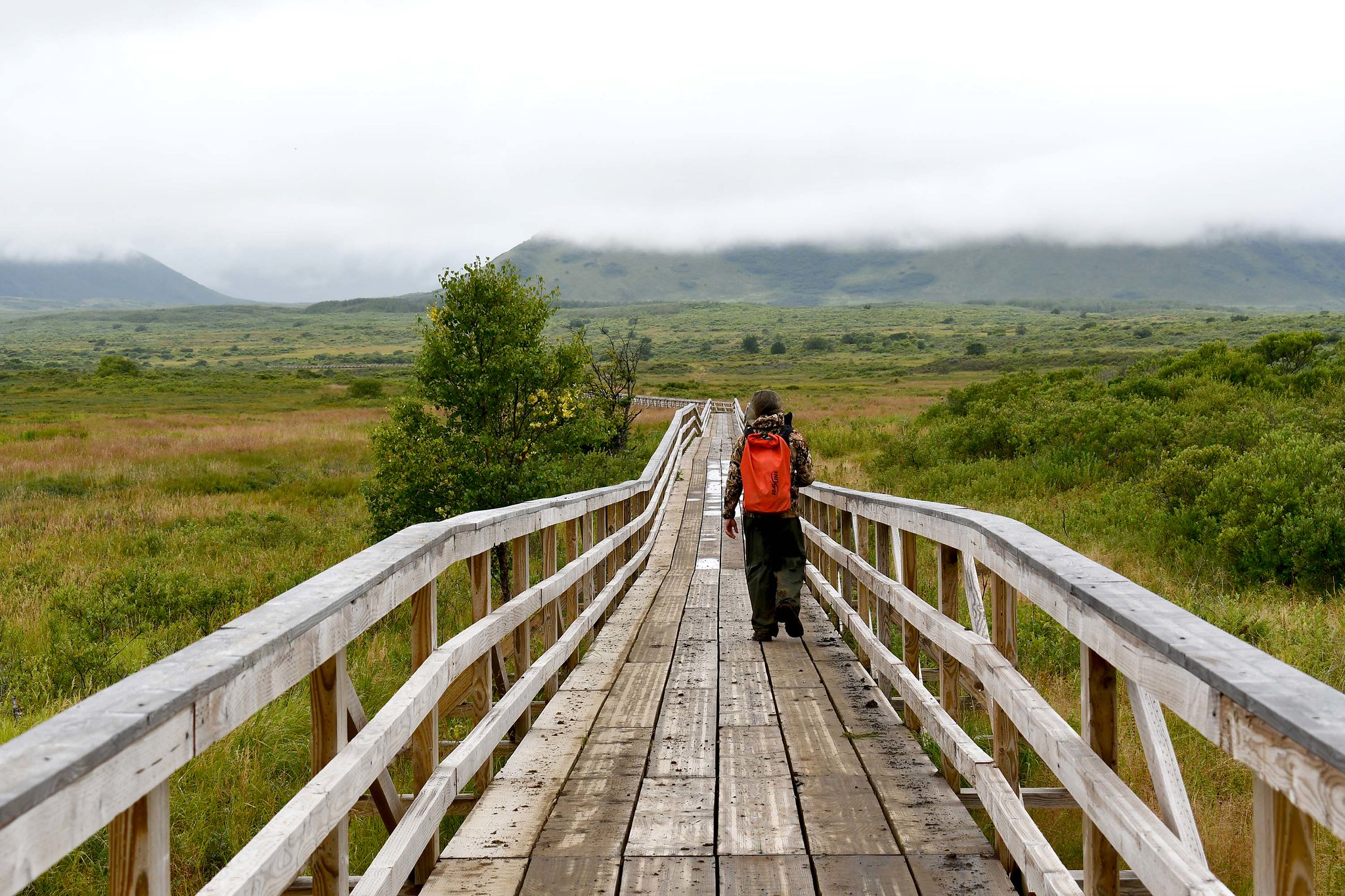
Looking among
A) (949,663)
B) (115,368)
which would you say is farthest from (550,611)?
(115,368)

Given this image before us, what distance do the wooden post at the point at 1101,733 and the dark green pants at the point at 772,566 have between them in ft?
14.5

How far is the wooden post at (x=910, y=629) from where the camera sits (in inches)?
194

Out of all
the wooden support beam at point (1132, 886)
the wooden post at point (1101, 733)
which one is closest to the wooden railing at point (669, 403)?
the wooden support beam at point (1132, 886)

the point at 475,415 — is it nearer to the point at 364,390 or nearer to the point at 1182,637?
the point at 1182,637

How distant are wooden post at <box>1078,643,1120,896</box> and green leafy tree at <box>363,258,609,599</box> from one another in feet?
36.7

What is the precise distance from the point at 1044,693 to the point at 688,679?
222 centimetres

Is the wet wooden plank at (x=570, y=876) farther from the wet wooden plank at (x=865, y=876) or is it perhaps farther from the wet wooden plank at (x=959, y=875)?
the wet wooden plank at (x=959, y=875)

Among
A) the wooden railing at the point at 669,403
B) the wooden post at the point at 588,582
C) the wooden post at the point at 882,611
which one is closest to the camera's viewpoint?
the wooden post at the point at 882,611

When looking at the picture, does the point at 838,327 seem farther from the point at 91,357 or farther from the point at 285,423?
the point at 285,423

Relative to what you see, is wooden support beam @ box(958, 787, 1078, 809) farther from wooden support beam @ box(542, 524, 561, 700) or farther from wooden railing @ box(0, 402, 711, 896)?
wooden support beam @ box(542, 524, 561, 700)

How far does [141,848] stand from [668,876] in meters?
1.93

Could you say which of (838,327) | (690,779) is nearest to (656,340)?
(838,327)

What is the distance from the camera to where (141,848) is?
1650 mm

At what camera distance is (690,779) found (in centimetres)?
414
